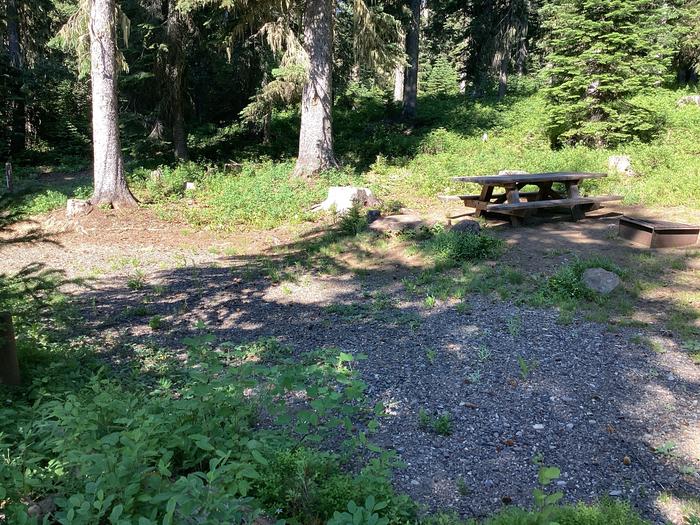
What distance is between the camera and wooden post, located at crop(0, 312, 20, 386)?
408cm

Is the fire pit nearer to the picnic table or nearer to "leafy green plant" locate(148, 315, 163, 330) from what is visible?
the picnic table

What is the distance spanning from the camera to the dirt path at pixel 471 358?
3.66 m

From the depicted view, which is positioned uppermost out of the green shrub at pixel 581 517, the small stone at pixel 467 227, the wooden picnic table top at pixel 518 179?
the wooden picnic table top at pixel 518 179

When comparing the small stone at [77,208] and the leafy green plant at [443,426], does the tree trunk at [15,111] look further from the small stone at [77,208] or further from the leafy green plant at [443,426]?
the leafy green plant at [443,426]

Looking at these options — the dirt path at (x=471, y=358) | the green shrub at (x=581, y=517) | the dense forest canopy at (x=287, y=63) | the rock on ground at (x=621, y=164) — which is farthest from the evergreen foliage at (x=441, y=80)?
the green shrub at (x=581, y=517)

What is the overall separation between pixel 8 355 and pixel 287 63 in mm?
12281

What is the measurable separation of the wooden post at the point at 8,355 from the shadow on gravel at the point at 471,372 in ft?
3.89

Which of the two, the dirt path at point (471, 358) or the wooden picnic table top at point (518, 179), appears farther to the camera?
the wooden picnic table top at point (518, 179)

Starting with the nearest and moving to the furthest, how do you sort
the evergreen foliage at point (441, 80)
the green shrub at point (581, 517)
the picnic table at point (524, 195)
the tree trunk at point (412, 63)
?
the green shrub at point (581, 517) → the picnic table at point (524, 195) → the tree trunk at point (412, 63) → the evergreen foliage at point (441, 80)

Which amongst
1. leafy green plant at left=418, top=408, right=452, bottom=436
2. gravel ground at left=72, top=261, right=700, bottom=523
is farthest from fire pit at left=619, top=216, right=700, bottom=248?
leafy green plant at left=418, top=408, right=452, bottom=436

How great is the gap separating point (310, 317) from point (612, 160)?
1071 centimetres

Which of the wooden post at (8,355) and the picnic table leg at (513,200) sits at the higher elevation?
the picnic table leg at (513,200)

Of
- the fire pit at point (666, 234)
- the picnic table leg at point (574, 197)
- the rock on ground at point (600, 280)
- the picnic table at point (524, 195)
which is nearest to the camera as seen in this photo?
the rock on ground at point (600, 280)

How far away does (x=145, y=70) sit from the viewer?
1858cm
